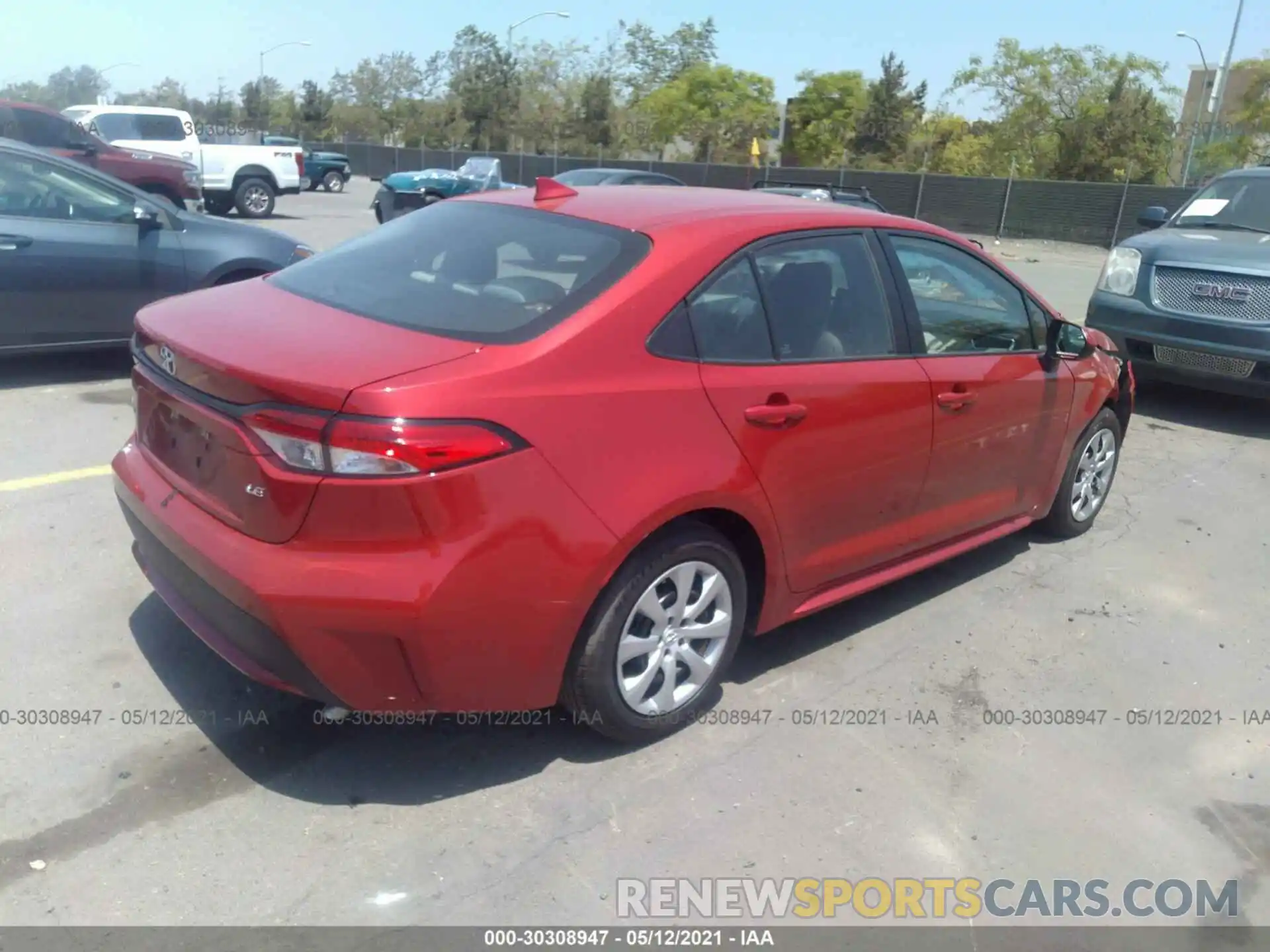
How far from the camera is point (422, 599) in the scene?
2.74m

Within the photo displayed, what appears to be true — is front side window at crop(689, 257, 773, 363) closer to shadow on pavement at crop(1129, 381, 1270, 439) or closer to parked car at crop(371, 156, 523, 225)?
shadow on pavement at crop(1129, 381, 1270, 439)

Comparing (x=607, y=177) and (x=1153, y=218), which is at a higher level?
(x=1153, y=218)

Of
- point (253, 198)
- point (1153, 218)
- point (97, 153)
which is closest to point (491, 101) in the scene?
point (253, 198)

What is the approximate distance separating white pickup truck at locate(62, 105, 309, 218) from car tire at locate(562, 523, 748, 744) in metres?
19.9

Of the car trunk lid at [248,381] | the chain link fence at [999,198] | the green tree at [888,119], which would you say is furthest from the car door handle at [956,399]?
the green tree at [888,119]

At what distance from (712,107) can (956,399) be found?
6063cm

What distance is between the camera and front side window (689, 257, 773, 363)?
3359 mm

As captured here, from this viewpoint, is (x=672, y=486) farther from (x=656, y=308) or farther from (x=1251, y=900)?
(x=1251, y=900)

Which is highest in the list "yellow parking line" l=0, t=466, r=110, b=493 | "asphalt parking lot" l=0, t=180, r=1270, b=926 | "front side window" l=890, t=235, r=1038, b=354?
"front side window" l=890, t=235, r=1038, b=354

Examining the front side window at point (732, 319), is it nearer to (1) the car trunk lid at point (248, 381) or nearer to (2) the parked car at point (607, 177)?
(1) the car trunk lid at point (248, 381)

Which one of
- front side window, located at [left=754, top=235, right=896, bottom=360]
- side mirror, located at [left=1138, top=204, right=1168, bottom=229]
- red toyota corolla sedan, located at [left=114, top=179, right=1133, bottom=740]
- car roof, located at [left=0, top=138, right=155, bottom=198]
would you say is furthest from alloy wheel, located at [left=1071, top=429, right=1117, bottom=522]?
car roof, located at [left=0, top=138, right=155, bottom=198]

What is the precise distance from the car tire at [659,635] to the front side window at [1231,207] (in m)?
7.18

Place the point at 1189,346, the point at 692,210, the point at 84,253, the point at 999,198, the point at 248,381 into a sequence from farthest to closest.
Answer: the point at 999,198
the point at 1189,346
the point at 84,253
the point at 692,210
the point at 248,381

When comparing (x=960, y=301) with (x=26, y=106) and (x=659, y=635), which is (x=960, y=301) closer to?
(x=659, y=635)
